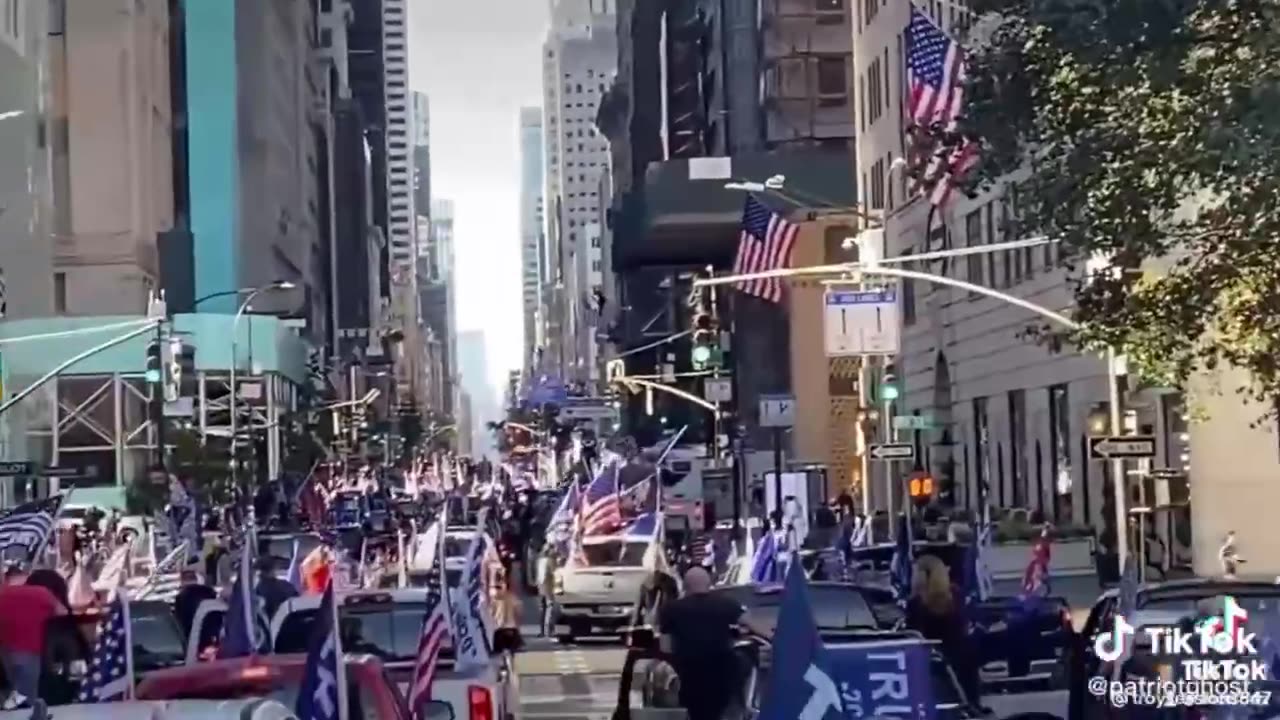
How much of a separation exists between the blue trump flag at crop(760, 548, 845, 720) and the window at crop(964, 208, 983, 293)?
157 ft

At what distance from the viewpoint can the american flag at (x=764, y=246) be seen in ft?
166

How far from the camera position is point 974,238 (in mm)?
60062

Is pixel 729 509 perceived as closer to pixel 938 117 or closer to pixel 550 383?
pixel 938 117

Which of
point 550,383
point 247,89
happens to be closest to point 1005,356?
point 247,89

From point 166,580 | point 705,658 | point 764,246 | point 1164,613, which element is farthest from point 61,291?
point 1164,613

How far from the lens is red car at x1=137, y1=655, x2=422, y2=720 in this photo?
12211 millimetres

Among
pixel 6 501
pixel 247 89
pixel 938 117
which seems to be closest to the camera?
pixel 938 117

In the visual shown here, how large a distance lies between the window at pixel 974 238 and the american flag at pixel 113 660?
44.2 metres

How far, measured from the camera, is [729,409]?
9712cm

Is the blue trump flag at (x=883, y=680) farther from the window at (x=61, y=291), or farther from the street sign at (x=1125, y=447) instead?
the window at (x=61, y=291)

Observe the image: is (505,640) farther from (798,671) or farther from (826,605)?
(798,671)

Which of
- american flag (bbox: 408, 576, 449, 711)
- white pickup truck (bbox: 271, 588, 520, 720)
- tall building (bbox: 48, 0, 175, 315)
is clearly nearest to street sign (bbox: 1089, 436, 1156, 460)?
white pickup truck (bbox: 271, 588, 520, 720)

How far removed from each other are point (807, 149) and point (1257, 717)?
92274 mm

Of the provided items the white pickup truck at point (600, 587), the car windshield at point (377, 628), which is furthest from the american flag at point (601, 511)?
the car windshield at point (377, 628)
